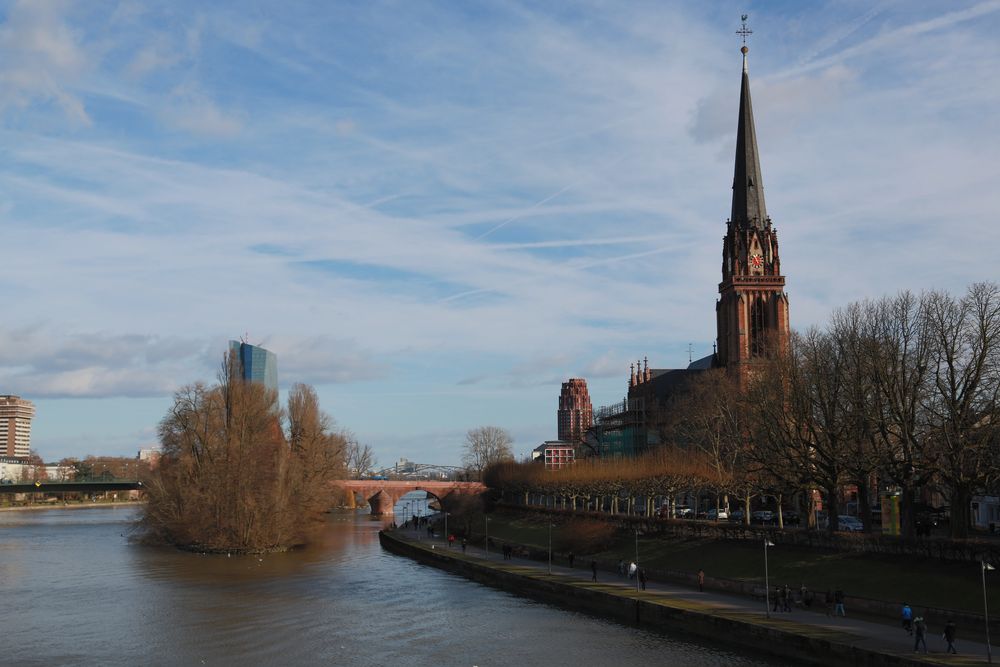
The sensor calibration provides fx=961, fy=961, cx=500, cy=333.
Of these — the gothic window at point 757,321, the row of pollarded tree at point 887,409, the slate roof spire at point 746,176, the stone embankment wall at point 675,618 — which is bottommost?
the stone embankment wall at point 675,618

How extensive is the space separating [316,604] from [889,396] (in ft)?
112

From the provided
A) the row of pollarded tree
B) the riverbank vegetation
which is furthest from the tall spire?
the riverbank vegetation

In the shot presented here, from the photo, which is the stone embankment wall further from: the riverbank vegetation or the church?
the church

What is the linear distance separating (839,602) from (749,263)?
80582 millimetres

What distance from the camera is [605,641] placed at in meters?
44.2

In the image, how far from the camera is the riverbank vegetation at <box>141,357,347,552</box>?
85.8 m

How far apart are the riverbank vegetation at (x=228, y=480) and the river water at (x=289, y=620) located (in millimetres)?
6639

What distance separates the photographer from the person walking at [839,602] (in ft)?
142

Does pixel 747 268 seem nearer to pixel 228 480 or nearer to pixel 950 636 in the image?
pixel 228 480

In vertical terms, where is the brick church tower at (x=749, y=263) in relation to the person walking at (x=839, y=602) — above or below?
above

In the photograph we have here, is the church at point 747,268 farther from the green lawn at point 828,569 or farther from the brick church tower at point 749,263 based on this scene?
the green lawn at point 828,569

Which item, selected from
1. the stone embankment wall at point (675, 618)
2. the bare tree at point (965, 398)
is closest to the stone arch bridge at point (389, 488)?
the stone embankment wall at point (675, 618)

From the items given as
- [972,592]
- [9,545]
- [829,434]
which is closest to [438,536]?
[9,545]

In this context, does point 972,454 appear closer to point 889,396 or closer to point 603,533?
point 889,396
